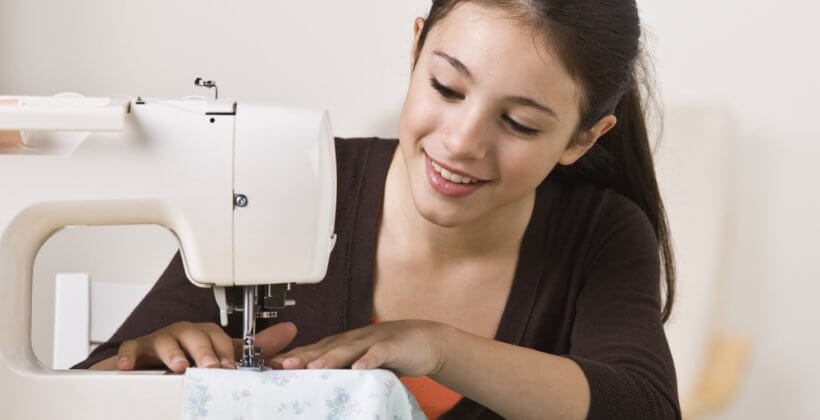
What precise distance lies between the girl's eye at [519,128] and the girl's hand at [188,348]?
39 cm

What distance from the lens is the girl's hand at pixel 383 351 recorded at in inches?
44.8

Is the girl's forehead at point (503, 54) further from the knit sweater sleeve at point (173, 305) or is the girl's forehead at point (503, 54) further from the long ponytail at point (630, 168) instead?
the knit sweater sleeve at point (173, 305)

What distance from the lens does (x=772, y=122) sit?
→ 2889mm

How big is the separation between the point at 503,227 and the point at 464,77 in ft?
1.43

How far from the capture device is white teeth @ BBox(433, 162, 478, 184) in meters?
1.41

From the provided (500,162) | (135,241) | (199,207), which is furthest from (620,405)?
(135,241)

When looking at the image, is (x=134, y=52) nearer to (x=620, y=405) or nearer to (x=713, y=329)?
(x=713, y=329)

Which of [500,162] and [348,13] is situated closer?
[500,162]

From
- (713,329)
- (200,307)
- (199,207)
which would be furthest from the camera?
(713,329)

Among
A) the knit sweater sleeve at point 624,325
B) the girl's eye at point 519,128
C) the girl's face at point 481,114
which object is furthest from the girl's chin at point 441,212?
the knit sweater sleeve at point 624,325

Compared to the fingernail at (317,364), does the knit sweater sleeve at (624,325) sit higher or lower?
lower

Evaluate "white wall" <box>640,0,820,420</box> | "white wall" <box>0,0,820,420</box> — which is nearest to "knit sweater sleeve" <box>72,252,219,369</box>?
"white wall" <box>0,0,820,420</box>

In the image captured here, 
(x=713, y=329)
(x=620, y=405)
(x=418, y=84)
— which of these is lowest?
(x=713, y=329)

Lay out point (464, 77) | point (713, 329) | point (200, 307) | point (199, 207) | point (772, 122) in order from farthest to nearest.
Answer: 1. point (772, 122)
2. point (713, 329)
3. point (200, 307)
4. point (464, 77)
5. point (199, 207)
